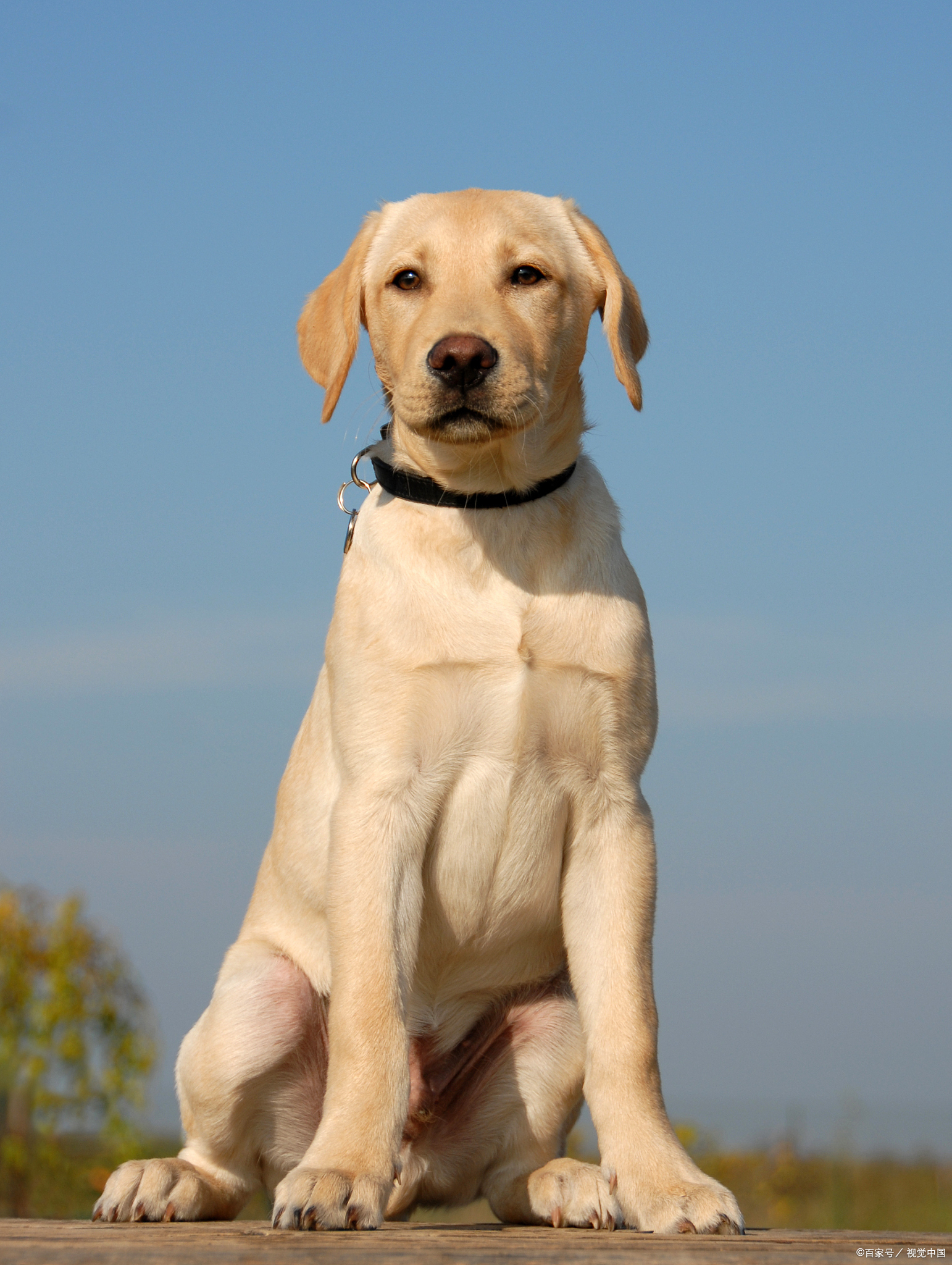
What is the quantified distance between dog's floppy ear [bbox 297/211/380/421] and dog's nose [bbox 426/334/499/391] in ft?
2.06

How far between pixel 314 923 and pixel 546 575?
54.9 inches

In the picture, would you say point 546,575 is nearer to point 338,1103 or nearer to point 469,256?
point 469,256

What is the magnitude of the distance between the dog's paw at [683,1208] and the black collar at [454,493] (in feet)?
6.70

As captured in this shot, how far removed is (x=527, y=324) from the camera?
154 inches

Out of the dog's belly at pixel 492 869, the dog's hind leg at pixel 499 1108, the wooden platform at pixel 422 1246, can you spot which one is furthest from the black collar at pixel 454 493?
the wooden platform at pixel 422 1246

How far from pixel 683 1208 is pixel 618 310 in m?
2.74

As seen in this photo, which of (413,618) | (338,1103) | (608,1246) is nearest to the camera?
(608,1246)

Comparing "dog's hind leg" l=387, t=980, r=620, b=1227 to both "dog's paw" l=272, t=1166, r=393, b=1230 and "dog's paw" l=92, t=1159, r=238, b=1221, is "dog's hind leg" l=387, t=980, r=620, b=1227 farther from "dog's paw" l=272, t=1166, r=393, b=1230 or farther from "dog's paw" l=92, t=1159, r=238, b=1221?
"dog's paw" l=272, t=1166, r=393, b=1230

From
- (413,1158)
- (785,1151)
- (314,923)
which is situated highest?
(314,923)

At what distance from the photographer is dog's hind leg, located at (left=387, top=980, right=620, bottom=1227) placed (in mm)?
3963

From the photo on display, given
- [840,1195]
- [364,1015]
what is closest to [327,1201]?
[364,1015]

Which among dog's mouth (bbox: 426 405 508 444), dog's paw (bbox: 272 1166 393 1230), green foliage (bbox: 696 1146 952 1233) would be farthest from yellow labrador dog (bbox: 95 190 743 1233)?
green foliage (bbox: 696 1146 952 1233)

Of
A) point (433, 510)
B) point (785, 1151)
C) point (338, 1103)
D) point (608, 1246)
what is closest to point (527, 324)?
point (433, 510)

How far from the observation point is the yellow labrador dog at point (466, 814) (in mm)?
3596
